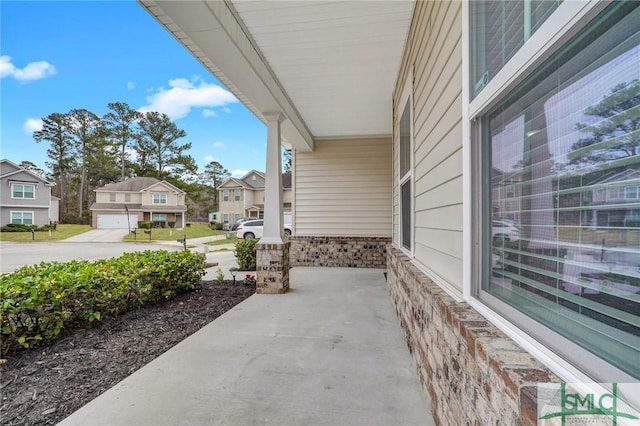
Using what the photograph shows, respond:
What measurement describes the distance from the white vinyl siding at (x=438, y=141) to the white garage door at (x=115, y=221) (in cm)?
2901

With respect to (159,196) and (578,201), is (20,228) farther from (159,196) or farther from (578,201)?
(578,201)

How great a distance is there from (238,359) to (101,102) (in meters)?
39.1

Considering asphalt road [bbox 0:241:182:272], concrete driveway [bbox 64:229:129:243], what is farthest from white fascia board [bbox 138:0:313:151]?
concrete driveway [bbox 64:229:129:243]

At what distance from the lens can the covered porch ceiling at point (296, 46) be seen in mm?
2877

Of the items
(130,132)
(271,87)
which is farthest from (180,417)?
(130,132)

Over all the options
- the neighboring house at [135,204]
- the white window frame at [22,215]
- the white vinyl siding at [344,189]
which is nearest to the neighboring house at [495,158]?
the white vinyl siding at [344,189]

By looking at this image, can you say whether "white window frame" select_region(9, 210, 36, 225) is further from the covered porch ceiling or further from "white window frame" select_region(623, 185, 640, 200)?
"white window frame" select_region(623, 185, 640, 200)

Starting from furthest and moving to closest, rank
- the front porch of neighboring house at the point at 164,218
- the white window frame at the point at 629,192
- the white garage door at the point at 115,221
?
the front porch of neighboring house at the point at 164,218 < the white garage door at the point at 115,221 < the white window frame at the point at 629,192

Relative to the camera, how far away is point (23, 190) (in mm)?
21703

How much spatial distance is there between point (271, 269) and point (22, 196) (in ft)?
85.2

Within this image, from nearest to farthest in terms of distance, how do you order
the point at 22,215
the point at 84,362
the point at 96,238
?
the point at 84,362
the point at 96,238
the point at 22,215

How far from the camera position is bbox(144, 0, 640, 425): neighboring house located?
28.1 inches

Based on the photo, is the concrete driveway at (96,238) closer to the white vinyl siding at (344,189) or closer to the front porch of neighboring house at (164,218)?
the front porch of neighboring house at (164,218)

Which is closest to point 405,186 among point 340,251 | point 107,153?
point 340,251
